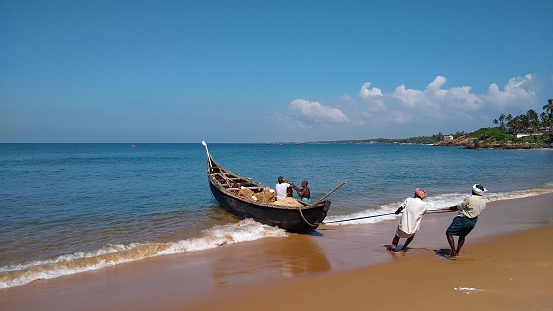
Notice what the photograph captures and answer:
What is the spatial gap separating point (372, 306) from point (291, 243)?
3868mm

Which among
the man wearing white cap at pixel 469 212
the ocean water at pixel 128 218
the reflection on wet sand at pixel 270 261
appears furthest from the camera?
the ocean water at pixel 128 218

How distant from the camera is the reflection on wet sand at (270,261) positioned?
6.11 m

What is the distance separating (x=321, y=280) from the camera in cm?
568

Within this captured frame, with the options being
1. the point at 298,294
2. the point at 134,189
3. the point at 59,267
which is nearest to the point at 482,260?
the point at 298,294

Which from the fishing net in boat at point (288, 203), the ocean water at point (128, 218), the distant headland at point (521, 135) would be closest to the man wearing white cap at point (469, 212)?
the ocean water at point (128, 218)

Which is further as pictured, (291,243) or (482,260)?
(291,243)

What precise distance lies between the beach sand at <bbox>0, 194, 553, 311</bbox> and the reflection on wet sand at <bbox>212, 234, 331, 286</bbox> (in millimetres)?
20

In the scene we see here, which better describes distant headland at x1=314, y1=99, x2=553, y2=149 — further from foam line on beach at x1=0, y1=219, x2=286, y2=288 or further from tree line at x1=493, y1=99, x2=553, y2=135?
foam line on beach at x1=0, y1=219, x2=286, y2=288

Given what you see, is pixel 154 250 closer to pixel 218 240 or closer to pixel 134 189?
pixel 218 240

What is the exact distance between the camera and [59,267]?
675 cm

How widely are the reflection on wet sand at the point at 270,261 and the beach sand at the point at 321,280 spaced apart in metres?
0.02

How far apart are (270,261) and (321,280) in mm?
1526

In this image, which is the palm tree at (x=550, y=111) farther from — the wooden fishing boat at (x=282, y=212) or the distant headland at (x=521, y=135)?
the wooden fishing boat at (x=282, y=212)

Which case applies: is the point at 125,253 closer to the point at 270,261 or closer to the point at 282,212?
the point at 270,261
